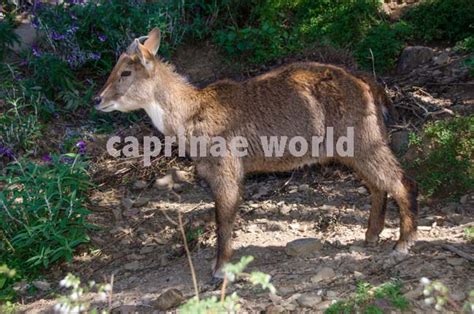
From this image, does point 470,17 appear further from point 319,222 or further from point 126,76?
point 126,76

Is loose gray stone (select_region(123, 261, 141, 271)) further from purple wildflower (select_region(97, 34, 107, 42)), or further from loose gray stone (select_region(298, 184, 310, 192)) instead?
purple wildflower (select_region(97, 34, 107, 42))

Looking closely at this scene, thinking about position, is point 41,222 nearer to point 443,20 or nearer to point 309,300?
point 309,300

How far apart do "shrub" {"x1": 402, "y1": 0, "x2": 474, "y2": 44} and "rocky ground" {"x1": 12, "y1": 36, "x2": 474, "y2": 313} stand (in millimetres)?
346

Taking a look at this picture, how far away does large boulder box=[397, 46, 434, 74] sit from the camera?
8555mm

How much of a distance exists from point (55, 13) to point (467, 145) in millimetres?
5717

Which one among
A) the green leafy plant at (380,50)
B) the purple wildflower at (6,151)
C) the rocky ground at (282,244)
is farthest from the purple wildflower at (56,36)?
the green leafy plant at (380,50)

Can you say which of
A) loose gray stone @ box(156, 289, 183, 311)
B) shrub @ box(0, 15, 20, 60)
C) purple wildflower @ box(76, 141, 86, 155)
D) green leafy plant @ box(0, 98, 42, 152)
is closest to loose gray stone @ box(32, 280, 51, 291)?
loose gray stone @ box(156, 289, 183, 311)

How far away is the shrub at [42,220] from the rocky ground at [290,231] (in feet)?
0.88

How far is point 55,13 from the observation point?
9.62 metres

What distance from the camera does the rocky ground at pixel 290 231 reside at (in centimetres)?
552

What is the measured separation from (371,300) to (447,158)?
2263mm

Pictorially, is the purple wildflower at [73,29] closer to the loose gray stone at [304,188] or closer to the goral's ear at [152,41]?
the goral's ear at [152,41]

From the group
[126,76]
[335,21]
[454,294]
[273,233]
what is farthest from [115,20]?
[454,294]

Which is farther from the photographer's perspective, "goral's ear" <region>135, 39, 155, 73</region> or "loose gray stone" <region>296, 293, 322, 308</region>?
"goral's ear" <region>135, 39, 155, 73</region>
